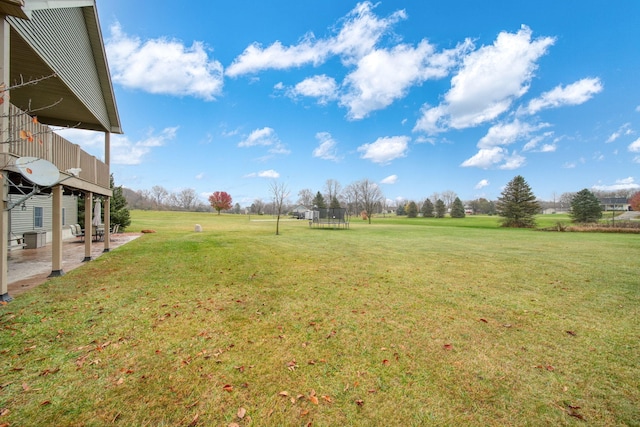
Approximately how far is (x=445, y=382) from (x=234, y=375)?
2.45 meters

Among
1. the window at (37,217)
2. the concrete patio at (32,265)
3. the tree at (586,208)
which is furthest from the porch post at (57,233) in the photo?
the tree at (586,208)

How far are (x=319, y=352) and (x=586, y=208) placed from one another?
1943 inches

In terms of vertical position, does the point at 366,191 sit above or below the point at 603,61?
below

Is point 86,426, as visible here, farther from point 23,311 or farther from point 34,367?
point 23,311

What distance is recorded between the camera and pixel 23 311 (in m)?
4.60

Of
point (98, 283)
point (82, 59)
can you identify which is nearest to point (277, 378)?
point (98, 283)

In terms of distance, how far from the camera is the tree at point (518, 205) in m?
35.8

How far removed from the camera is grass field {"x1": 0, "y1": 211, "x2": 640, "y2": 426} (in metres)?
2.46

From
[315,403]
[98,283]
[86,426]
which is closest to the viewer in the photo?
[86,426]

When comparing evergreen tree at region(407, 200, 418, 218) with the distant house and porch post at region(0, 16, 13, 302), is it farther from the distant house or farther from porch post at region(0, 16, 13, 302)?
porch post at region(0, 16, 13, 302)

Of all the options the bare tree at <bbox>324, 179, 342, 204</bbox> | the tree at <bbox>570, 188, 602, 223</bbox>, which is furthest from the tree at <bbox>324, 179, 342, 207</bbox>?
the tree at <bbox>570, 188, 602, 223</bbox>

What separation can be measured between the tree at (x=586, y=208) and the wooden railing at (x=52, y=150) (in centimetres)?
5237

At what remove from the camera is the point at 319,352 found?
3506mm

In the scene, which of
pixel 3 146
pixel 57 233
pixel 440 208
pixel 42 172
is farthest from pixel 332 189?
pixel 3 146
